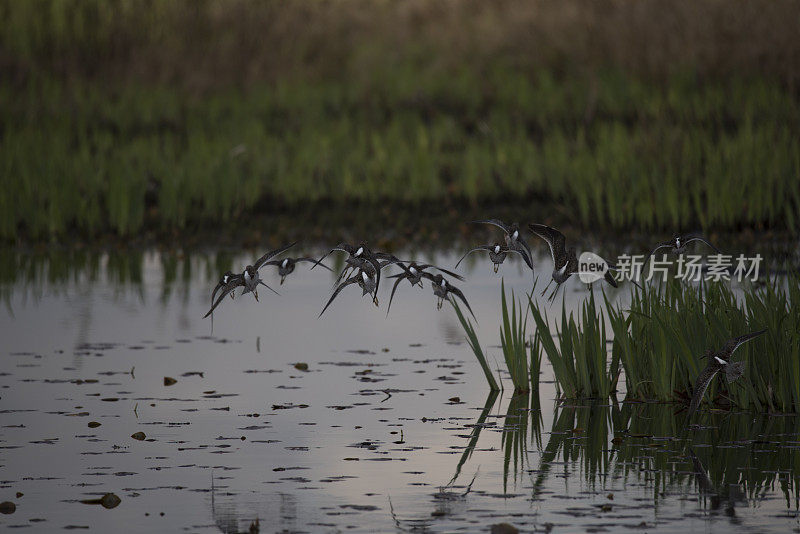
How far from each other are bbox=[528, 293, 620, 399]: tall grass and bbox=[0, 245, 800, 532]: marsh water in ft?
0.50

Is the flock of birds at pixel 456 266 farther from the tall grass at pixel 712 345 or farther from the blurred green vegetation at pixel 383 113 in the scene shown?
the blurred green vegetation at pixel 383 113

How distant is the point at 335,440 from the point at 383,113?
633 inches

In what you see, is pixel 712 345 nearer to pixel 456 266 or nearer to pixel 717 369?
pixel 717 369

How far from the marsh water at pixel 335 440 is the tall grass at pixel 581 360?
0.15 metres

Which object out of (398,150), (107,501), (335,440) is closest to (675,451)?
(335,440)

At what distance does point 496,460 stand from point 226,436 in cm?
141

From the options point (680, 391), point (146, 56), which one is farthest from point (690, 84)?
point (680, 391)

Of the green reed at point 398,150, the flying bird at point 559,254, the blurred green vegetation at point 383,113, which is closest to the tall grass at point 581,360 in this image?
the flying bird at point 559,254

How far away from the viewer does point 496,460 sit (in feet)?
21.3

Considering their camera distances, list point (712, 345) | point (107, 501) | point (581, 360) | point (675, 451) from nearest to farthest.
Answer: point (107, 501) → point (675, 451) → point (712, 345) → point (581, 360)

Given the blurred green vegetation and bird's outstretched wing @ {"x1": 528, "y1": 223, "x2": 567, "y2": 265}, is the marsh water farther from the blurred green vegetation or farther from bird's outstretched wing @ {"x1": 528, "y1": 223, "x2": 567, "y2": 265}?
the blurred green vegetation

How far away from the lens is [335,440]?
22.7ft

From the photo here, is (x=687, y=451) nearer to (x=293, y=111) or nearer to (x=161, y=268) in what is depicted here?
(x=161, y=268)

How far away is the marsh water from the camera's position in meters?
5.54
